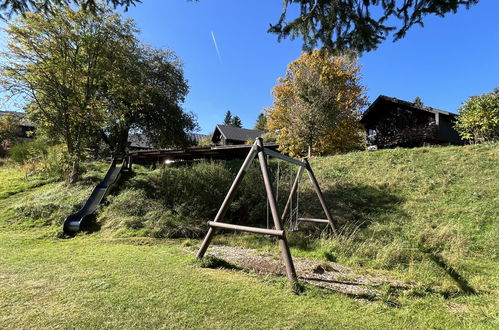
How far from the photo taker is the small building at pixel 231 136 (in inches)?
1368

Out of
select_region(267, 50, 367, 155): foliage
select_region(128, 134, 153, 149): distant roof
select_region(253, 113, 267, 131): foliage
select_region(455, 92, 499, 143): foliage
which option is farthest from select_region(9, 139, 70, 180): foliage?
select_region(253, 113, 267, 131): foliage

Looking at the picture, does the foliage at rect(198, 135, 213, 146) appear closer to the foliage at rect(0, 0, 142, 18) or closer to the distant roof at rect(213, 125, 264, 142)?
the distant roof at rect(213, 125, 264, 142)

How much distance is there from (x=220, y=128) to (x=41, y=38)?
26473 mm

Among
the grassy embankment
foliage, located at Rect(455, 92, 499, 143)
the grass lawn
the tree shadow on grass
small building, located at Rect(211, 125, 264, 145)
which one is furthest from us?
small building, located at Rect(211, 125, 264, 145)

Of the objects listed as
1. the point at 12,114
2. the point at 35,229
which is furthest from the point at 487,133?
the point at 12,114

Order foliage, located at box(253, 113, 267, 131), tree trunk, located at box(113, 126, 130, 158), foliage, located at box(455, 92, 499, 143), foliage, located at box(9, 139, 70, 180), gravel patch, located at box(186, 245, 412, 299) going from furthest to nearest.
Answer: foliage, located at box(253, 113, 267, 131) → tree trunk, located at box(113, 126, 130, 158) → foliage, located at box(455, 92, 499, 143) → foliage, located at box(9, 139, 70, 180) → gravel patch, located at box(186, 245, 412, 299)

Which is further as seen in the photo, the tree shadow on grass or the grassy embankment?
the tree shadow on grass

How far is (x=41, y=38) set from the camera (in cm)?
1002

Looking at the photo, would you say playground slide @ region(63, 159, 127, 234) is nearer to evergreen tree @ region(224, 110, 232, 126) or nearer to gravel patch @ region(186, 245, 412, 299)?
gravel patch @ region(186, 245, 412, 299)

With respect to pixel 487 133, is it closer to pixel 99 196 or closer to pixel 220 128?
pixel 99 196

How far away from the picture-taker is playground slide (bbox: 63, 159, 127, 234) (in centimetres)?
759

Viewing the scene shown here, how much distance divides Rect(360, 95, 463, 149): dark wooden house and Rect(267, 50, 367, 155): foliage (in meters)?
1.45

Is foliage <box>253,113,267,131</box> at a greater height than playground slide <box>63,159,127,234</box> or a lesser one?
greater

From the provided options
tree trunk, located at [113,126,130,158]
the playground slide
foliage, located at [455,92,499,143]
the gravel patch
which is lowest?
the gravel patch
